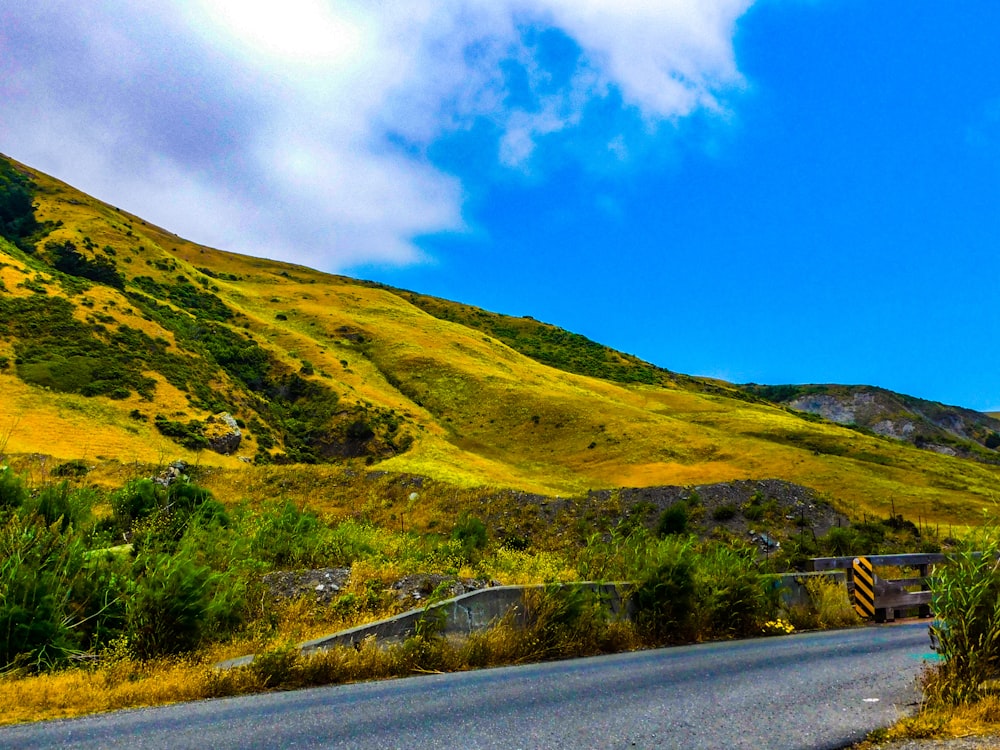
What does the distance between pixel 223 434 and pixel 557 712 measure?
47.3m

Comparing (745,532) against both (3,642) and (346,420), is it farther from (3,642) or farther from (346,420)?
(346,420)

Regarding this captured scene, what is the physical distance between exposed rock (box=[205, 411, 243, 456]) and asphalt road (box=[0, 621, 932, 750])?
44016 millimetres

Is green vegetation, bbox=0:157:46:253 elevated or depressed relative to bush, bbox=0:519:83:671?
elevated

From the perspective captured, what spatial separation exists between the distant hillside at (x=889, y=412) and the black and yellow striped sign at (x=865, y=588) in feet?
508

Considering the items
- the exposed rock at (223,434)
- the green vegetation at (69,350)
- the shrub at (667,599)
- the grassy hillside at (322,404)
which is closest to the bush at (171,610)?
the shrub at (667,599)

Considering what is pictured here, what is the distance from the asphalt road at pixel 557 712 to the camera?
16.2ft

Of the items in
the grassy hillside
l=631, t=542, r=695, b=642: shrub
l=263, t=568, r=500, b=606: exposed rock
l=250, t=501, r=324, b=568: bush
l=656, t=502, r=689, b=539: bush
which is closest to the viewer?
l=263, t=568, r=500, b=606: exposed rock

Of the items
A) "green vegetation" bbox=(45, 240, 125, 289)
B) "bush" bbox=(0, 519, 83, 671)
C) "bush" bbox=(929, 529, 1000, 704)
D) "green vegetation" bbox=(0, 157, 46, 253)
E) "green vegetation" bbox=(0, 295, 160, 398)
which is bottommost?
"bush" bbox=(0, 519, 83, 671)

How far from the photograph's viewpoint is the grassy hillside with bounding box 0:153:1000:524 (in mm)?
42625

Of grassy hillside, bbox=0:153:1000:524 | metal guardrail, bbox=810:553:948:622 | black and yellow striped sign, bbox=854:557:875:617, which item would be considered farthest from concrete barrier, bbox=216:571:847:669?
grassy hillside, bbox=0:153:1000:524

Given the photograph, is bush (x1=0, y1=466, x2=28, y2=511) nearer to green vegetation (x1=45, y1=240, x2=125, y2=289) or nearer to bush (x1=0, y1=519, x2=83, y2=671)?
bush (x1=0, y1=519, x2=83, y2=671)

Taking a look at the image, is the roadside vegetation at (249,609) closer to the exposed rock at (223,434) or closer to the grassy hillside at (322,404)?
the grassy hillside at (322,404)

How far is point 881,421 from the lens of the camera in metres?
156

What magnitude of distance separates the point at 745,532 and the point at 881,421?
152m
